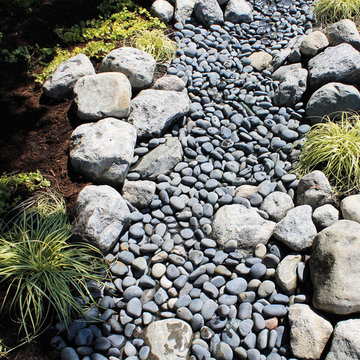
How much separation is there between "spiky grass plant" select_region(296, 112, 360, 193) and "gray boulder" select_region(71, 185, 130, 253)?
1805 mm

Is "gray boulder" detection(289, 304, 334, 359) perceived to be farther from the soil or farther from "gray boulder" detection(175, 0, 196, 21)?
"gray boulder" detection(175, 0, 196, 21)

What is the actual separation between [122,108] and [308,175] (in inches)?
78.0

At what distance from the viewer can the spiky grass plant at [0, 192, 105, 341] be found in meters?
2.85

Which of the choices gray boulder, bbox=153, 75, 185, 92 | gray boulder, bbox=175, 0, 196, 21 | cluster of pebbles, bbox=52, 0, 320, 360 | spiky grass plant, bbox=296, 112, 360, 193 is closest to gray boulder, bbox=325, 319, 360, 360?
cluster of pebbles, bbox=52, 0, 320, 360

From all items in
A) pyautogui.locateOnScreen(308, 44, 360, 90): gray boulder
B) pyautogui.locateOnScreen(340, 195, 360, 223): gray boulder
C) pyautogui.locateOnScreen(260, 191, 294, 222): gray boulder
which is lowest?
pyautogui.locateOnScreen(260, 191, 294, 222): gray boulder

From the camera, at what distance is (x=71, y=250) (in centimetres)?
311

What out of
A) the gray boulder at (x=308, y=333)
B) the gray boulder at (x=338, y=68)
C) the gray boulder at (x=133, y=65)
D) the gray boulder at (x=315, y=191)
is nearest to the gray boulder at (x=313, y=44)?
the gray boulder at (x=338, y=68)

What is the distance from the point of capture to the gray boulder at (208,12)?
554 centimetres

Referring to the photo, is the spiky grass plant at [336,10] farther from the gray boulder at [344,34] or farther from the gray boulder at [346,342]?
the gray boulder at [346,342]

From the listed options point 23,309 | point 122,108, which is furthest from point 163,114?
point 23,309

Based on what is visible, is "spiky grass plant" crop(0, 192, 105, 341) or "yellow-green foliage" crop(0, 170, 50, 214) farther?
"yellow-green foliage" crop(0, 170, 50, 214)

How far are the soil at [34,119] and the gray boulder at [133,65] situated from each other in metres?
0.35

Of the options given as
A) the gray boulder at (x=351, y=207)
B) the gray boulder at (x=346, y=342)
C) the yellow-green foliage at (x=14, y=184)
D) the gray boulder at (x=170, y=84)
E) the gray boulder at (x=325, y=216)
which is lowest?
the gray boulder at (x=346, y=342)

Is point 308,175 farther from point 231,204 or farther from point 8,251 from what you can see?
point 8,251
